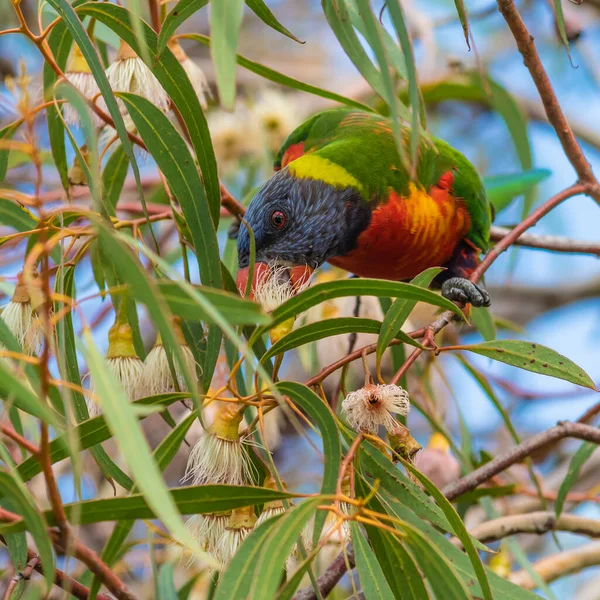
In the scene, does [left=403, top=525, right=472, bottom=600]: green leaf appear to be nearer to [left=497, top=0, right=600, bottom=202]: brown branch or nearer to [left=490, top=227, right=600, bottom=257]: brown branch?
[left=497, top=0, right=600, bottom=202]: brown branch

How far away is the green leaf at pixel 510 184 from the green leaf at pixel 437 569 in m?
1.38

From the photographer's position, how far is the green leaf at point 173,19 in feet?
2.81

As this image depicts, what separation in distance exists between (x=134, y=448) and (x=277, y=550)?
0.20m

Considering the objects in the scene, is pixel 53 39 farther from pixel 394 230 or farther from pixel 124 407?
pixel 124 407

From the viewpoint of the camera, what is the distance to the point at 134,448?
1.67 feet

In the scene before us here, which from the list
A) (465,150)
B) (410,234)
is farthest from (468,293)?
(465,150)

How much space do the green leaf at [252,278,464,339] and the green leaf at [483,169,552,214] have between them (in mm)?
1198

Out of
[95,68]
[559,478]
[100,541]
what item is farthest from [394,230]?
[100,541]

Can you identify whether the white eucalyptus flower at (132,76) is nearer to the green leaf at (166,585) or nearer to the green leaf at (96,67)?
the green leaf at (96,67)

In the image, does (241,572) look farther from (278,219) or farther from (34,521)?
(278,219)

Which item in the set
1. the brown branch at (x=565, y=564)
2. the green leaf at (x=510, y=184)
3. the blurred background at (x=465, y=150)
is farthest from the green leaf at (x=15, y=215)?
the green leaf at (x=510, y=184)

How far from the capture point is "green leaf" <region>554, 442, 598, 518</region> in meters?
1.23

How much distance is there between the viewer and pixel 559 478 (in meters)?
2.18

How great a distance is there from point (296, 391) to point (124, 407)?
28cm
